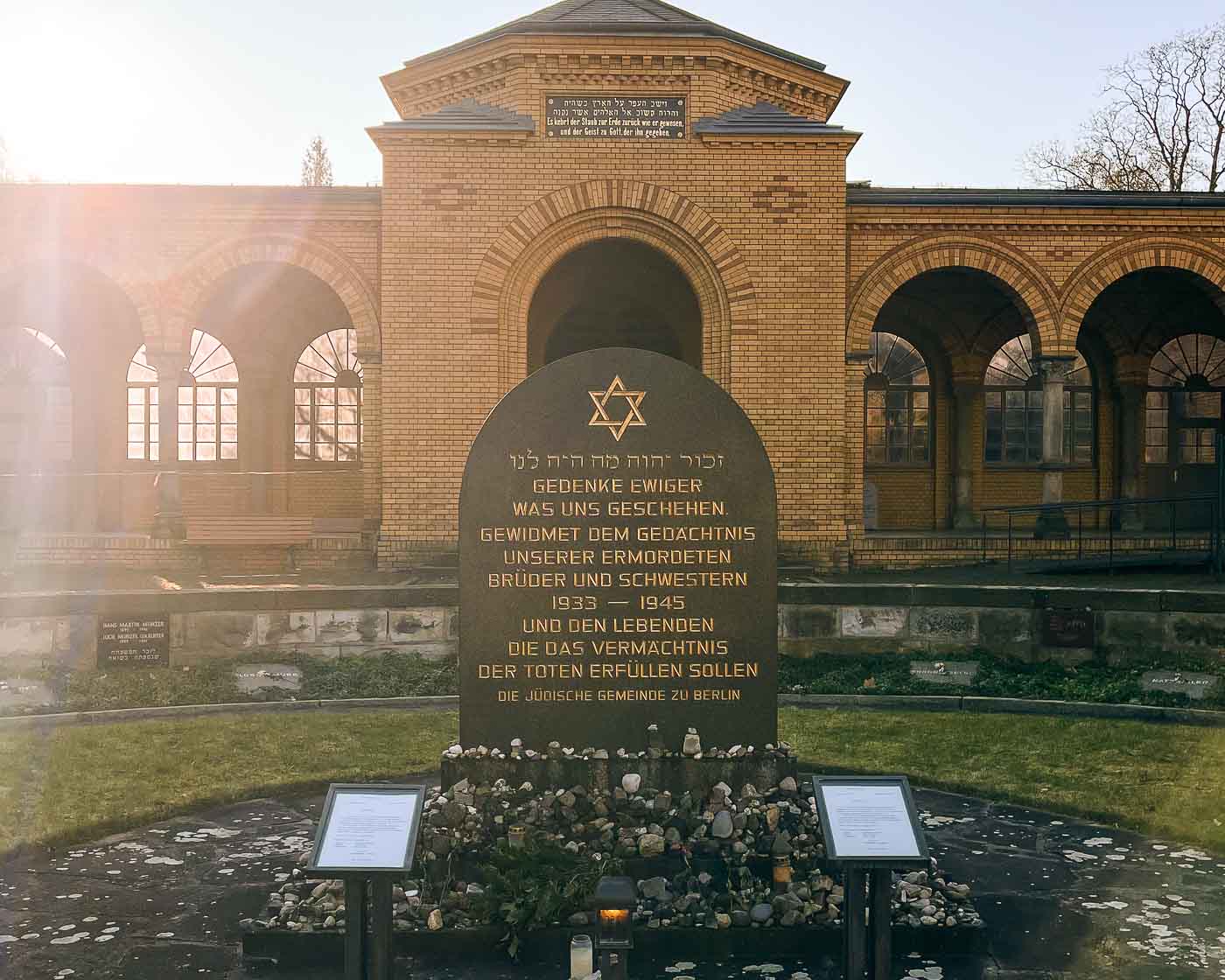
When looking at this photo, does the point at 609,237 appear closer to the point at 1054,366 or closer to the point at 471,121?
the point at 471,121

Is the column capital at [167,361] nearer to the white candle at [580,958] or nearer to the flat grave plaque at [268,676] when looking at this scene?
the flat grave plaque at [268,676]

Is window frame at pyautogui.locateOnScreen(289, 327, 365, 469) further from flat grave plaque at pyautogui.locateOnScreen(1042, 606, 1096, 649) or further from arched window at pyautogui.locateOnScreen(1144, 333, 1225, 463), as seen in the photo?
arched window at pyautogui.locateOnScreen(1144, 333, 1225, 463)

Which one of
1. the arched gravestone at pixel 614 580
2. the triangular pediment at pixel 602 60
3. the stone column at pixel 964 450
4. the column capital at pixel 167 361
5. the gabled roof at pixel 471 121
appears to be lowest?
the arched gravestone at pixel 614 580

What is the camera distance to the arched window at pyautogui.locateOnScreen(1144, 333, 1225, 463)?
20.0 m

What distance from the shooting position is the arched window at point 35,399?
1981 centimetres

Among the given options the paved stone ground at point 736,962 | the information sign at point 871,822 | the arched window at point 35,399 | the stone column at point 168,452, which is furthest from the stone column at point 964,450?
the information sign at point 871,822

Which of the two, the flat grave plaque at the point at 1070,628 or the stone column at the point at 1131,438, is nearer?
the flat grave plaque at the point at 1070,628

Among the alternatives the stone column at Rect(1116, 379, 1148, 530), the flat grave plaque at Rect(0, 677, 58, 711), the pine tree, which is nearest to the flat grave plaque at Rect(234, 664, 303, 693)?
the flat grave plaque at Rect(0, 677, 58, 711)

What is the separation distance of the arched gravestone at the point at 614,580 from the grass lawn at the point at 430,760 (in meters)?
2.29

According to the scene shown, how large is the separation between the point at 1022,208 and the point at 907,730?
32.2 ft

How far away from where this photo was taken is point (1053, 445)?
53.7ft

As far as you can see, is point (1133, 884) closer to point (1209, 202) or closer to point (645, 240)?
point (645, 240)

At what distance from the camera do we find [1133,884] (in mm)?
5828

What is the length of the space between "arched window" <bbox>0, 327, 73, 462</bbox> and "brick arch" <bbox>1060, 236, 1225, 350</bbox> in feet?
53.0
